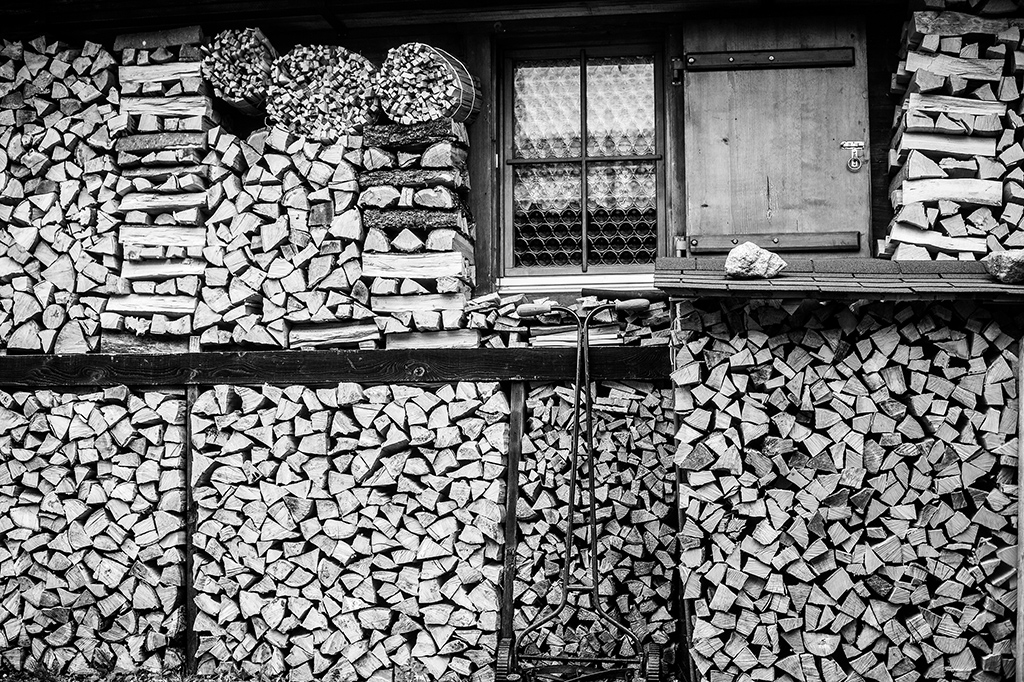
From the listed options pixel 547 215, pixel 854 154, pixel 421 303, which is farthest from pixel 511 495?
pixel 854 154

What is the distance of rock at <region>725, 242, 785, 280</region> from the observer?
4309mm

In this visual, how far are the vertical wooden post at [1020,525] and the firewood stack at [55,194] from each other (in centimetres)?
472

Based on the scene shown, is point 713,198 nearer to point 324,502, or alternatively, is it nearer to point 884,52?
point 884,52

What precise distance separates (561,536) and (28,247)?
11.3 ft

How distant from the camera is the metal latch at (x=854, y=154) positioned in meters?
5.11

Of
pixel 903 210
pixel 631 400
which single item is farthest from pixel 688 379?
pixel 903 210

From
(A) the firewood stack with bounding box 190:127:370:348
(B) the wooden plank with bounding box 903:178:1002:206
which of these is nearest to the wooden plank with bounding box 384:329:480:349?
(A) the firewood stack with bounding box 190:127:370:348

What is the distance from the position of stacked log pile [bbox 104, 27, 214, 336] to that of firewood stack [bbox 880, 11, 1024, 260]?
148 inches

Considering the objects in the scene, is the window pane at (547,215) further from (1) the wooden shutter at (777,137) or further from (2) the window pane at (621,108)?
(1) the wooden shutter at (777,137)

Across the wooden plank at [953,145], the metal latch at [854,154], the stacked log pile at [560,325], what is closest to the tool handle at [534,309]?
the stacked log pile at [560,325]

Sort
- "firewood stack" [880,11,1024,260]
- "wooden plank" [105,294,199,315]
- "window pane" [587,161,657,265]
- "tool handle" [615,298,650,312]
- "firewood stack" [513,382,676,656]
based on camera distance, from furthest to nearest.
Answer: "window pane" [587,161,657,265] → "wooden plank" [105,294,199,315] → "tool handle" [615,298,650,312] → "firewood stack" [513,382,676,656] → "firewood stack" [880,11,1024,260]

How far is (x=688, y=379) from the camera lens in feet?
14.6

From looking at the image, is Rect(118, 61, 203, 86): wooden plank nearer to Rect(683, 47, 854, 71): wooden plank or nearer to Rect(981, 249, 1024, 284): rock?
Rect(683, 47, 854, 71): wooden plank

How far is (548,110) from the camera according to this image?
5.57 metres
